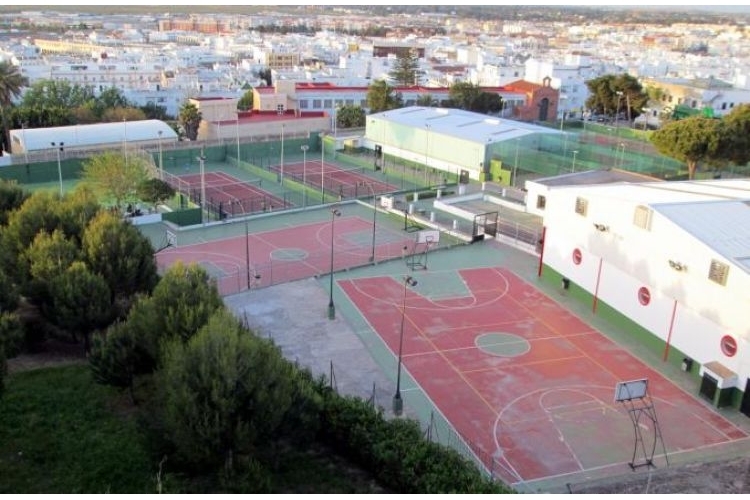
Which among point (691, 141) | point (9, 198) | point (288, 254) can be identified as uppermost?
point (691, 141)

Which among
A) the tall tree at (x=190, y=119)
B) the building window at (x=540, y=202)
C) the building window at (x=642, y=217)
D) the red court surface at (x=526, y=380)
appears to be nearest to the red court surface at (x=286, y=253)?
the red court surface at (x=526, y=380)

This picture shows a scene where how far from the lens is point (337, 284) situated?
105 feet

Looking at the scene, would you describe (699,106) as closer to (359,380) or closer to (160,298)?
(359,380)

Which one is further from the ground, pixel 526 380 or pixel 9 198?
pixel 9 198

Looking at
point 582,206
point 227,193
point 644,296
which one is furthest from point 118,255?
point 227,193

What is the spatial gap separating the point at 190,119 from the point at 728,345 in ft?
171

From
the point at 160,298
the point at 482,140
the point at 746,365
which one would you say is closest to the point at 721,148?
the point at 482,140

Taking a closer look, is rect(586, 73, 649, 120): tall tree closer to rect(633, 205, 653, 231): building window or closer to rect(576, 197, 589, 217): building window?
rect(576, 197, 589, 217): building window

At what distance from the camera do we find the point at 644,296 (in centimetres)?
2639

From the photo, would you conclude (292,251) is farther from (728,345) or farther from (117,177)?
(728,345)

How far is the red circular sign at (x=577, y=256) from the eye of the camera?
29.9 m

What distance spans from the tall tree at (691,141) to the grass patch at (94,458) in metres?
39.8

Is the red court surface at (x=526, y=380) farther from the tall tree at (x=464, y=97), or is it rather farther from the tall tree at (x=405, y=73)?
the tall tree at (x=405, y=73)

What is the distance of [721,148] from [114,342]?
43.1m
